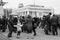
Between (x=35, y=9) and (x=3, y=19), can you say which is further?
(x=35, y=9)

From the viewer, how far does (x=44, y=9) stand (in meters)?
46.5

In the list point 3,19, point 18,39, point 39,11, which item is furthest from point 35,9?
point 18,39

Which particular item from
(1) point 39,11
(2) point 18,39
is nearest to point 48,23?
(2) point 18,39

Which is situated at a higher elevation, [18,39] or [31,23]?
[31,23]

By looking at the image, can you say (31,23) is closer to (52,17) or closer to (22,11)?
(52,17)

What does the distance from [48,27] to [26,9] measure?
101 feet

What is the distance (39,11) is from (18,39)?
3677 centimetres

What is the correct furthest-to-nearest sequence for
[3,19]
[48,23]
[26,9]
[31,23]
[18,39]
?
[26,9] < [3,19] < [48,23] < [31,23] < [18,39]

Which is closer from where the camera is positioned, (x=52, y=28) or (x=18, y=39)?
(x=18, y=39)

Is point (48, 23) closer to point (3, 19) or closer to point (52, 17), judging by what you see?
point (52, 17)

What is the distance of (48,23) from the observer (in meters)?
12.5

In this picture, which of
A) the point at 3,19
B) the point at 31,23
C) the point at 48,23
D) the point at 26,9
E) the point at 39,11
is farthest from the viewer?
the point at 39,11

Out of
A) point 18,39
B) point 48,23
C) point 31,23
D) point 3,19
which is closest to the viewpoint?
point 18,39

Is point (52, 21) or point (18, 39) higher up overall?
point (52, 21)
